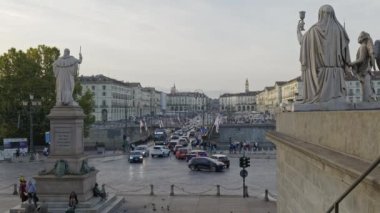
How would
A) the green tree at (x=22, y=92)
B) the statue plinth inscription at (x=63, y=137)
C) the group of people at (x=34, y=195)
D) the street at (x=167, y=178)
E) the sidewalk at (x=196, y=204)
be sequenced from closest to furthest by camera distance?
1. the group of people at (x=34, y=195)
2. the statue plinth inscription at (x=63, y=137)
3. the sidewalk at (x=196, y=204)
4. the street at (x=167, y=178)
5. the green tree at (x=22, y=92)

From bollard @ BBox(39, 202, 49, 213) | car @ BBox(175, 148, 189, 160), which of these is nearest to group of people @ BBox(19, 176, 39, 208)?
bollard @ BBox(39, 202, 49, 213)

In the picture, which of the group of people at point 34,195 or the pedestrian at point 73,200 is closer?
the pedestrian at point 73,200

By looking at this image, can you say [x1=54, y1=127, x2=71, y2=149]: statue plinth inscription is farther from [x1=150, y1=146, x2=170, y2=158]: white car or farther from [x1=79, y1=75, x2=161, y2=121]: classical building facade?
[x1=79, y1=75, x2=161, y2=121]: classical building facade

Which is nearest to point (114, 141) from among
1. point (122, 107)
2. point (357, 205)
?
point (357, 205)

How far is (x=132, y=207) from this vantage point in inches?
850

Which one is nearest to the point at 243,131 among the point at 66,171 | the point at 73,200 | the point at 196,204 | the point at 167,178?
the point at 167,178

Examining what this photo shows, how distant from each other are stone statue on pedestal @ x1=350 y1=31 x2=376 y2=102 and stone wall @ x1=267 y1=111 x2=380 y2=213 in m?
1.55

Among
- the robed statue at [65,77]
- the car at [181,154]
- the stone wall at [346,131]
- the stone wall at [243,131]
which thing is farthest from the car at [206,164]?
the stone wall at [243,131]

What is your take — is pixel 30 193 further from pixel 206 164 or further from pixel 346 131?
pixel 206 164

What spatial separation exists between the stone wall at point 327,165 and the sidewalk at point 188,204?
9198 mm

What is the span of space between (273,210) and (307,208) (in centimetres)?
1249

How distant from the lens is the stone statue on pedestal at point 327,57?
32.9ft

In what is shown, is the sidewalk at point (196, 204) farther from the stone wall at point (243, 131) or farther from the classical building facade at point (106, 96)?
the classical building facade at point (106, 96)

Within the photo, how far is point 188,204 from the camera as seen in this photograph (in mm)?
22125
